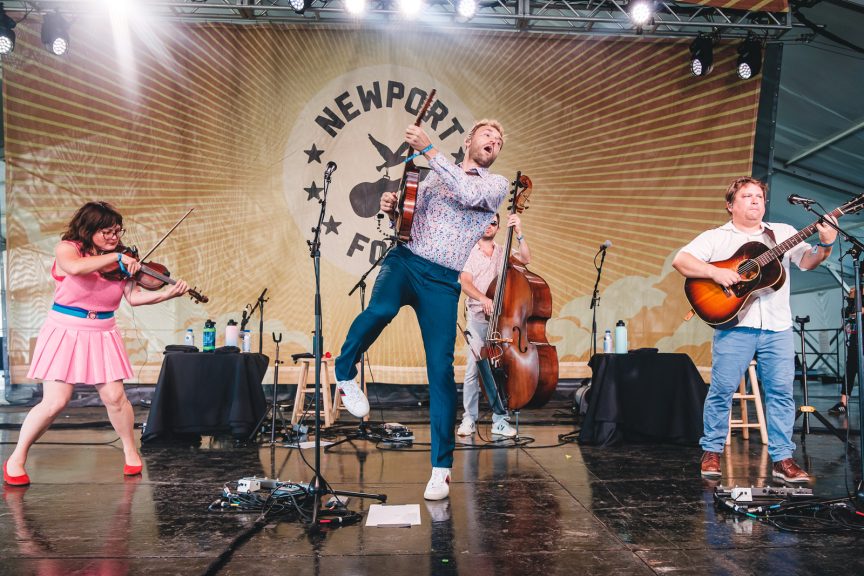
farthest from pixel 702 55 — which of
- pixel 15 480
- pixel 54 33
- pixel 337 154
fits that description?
pixel 15 480

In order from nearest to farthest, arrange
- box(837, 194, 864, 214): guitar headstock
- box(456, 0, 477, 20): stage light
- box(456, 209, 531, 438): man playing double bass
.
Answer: box(837, 194, 864, 214): guitar headstock < box(456, 209, 531, 438): man playing double bass < box(456, 0, 477, 20): stage light

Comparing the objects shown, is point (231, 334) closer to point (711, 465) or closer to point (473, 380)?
point (473, 380)

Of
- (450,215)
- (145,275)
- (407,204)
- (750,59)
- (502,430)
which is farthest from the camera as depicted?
(750,59)

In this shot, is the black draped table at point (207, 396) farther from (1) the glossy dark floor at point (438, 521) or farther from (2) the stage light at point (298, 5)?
(2) the stage light at point (298, 5)

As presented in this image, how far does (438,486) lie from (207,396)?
251 centimetres

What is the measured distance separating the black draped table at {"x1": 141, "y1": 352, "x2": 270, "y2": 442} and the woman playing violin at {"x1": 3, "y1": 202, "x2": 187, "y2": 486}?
1034mm

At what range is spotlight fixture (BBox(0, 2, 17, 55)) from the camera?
6934 millimetres

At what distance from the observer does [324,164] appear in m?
7.59

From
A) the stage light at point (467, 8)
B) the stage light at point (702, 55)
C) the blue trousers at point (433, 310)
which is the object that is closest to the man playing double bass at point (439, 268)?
the blue trousers at point (433, 310)

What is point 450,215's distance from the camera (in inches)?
123

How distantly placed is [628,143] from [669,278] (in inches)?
69.9

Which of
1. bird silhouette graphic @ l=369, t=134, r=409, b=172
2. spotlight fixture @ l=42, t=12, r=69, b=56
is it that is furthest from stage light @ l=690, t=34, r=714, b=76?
spotlight fixture @ l=42, t=12, r=69, b=56

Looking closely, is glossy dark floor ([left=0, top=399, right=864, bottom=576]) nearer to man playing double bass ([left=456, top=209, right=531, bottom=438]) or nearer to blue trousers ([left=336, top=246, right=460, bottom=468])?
blue trousers ([left=336, top=246, right=460, bottom=468])

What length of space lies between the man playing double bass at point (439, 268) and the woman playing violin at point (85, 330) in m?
1.35
